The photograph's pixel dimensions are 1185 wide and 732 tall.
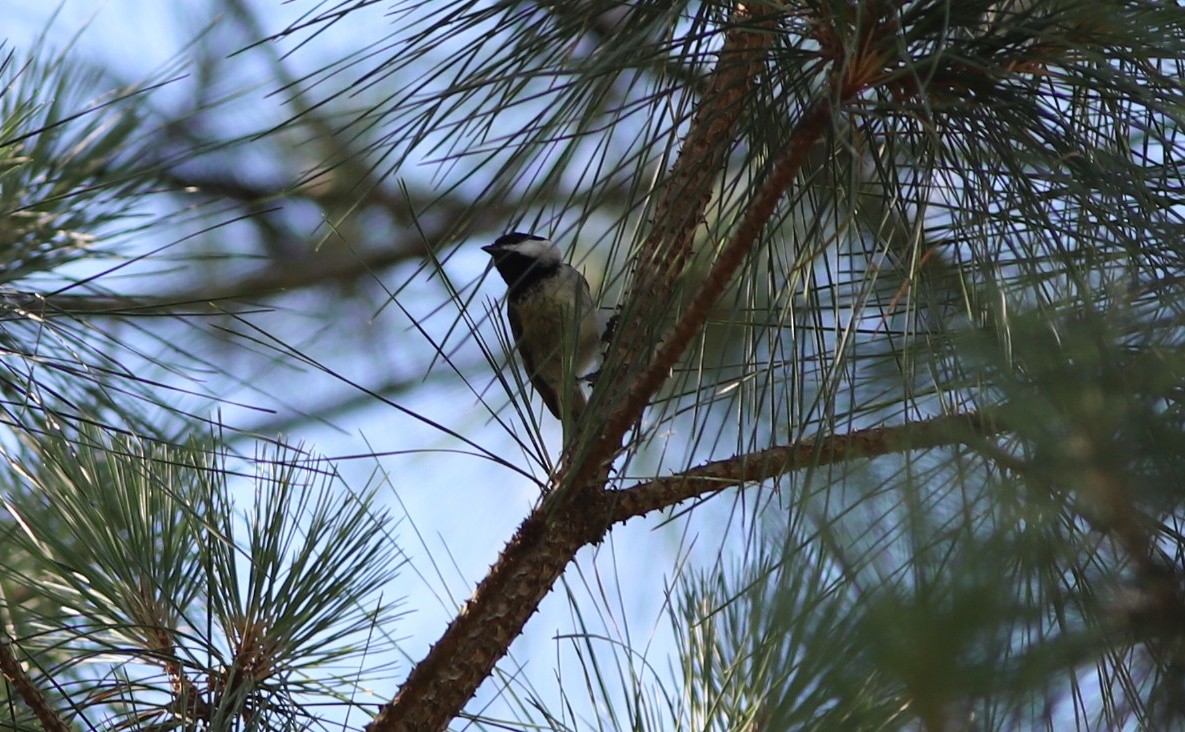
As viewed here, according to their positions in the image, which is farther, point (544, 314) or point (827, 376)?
point (544, 314)

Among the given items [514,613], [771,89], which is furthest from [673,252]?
[514,613]

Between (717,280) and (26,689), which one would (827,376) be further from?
(26,689)

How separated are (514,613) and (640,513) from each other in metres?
0.14

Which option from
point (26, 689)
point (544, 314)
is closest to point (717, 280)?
point (26, 689)

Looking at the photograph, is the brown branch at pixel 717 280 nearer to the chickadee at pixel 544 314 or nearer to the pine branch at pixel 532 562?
the pine branch at pixel 532 562

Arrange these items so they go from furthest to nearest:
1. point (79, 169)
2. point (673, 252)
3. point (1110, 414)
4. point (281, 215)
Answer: point (281, 215) < point (79, 169) < point (673, 252) < point (1110, 414)

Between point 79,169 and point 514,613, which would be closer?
point 514,613

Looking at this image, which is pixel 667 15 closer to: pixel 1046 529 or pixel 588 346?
pixel 1046 529

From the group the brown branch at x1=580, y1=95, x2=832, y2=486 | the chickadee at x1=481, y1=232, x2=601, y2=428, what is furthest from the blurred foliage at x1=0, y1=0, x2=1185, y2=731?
the chickadee at x1=481, y1=232, x2=601, y2=428

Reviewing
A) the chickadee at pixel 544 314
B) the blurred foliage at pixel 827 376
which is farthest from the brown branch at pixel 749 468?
the chickadee at pixel 544 314

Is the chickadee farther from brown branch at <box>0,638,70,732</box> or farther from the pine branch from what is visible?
brown branch at <box>0,638,70,732</box>

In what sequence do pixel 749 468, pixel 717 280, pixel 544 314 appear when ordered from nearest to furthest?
pixel 717 280 → pixel 749 468 → pixel 544 314

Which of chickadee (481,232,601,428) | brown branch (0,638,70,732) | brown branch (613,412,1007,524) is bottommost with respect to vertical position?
brown branch (0,638,70,732)

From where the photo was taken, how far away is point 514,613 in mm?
1011
